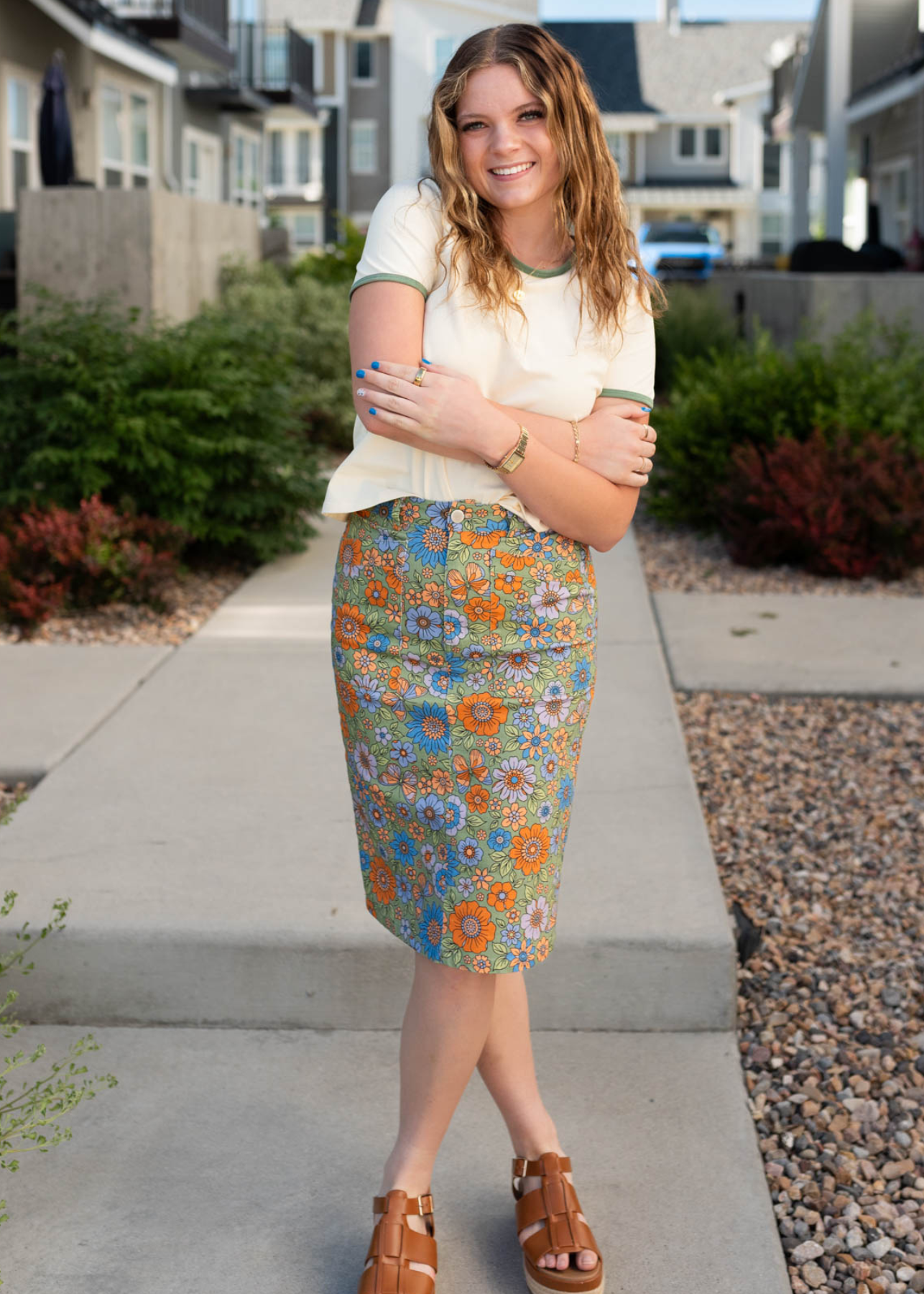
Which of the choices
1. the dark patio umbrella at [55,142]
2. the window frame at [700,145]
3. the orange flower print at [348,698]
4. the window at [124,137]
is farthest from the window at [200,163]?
the window frame at [700,145]

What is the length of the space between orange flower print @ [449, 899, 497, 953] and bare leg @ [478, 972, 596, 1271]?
0.19 m

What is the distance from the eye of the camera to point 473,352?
199 cm

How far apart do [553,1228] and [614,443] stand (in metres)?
1.21

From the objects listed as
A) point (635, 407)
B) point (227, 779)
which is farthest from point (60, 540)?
point (635, 407)

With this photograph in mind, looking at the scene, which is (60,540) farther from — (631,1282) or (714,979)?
(631,1282)

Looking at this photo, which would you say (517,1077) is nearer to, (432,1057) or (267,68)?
(432,1057)

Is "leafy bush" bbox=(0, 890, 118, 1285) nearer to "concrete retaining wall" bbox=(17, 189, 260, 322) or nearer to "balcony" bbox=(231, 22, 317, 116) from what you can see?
"concrete retaining wall" bbox=(17, 189, 260, 322)

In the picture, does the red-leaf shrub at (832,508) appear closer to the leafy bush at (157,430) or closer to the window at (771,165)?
the leafy bush at (157,430)

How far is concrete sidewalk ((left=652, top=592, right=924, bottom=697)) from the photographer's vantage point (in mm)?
5188

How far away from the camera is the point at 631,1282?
2240 mm

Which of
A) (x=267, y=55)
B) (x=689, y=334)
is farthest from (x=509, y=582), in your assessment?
(x=267, y=55)

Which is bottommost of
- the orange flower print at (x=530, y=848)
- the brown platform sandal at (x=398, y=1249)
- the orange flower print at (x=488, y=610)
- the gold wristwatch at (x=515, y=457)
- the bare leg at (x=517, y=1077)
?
the brown platform sandal at (x=398, y=1249)

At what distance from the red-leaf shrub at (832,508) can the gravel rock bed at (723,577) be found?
5 cm

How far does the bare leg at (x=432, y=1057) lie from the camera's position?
214 cm
